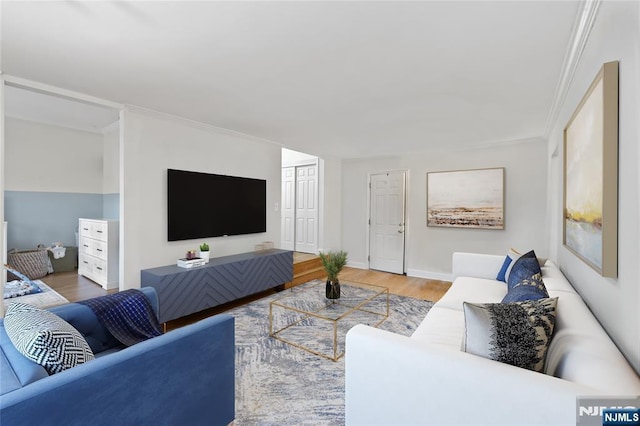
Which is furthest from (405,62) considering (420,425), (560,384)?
(420,425)

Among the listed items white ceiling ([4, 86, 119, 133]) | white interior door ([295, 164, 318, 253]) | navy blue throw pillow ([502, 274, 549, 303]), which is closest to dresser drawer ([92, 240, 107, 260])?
white ceiling ([4, 86, 119, 133])

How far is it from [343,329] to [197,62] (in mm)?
2688

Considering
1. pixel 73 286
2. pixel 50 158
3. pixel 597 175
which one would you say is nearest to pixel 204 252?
pixel 73 286

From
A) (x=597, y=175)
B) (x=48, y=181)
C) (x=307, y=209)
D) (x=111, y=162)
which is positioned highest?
(x=111, y=162)

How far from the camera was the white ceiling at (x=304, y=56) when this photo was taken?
5.34 ft

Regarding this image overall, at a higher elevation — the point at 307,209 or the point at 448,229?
the point at 307,209

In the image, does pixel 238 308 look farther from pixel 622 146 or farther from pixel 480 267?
pixel 622 146

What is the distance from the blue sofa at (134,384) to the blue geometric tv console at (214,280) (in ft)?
4.16

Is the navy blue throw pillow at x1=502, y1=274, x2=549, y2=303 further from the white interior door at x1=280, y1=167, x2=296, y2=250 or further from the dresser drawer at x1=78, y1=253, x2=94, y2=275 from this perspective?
the dresser drawer at x1=78, y1=253, x2=94, y2=275

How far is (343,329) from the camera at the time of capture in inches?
120

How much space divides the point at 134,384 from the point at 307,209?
16.8 ft

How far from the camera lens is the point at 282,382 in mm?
2115

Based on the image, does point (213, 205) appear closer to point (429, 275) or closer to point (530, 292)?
point (530, 292)

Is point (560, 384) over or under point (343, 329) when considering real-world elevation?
over
